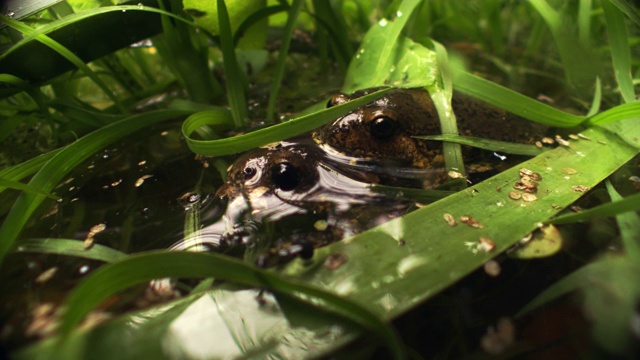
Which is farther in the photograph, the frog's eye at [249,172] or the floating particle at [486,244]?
the frog's eye at [249,172]

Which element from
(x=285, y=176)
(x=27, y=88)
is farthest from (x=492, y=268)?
(x=27, y=88)

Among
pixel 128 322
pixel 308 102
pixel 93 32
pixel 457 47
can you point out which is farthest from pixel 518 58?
pixel 128 322

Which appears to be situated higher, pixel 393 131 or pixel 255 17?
pixel 255 17

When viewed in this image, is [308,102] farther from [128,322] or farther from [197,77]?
[128,322]

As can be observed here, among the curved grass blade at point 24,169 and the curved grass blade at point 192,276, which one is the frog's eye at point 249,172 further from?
the curved grass blade at point 24,169

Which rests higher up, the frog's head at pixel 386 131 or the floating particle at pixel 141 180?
the floating particle at pixel 141 180

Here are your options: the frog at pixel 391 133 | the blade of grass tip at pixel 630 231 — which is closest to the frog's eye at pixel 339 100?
the frog at pixel 391 133

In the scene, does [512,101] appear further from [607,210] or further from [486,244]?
[486,244]
